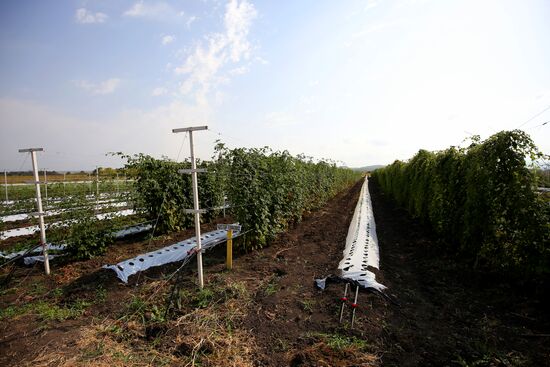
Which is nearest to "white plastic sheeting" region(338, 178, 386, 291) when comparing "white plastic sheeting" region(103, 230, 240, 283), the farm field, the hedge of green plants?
the farm field

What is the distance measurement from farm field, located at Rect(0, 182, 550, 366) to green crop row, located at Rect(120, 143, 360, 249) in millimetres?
1357

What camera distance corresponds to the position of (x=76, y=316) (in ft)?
13.5

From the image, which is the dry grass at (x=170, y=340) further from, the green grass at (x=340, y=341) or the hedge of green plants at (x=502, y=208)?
the hedge of green plants at (x=502, y=208)

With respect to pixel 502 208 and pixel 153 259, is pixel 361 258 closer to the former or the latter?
pixel 502 208

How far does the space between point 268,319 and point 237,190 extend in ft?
10.8

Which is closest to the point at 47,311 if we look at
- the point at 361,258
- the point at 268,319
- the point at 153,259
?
the point at 153,259

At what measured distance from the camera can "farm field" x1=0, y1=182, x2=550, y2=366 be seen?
10.3 ft

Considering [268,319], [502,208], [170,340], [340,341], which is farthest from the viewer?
[502,208]

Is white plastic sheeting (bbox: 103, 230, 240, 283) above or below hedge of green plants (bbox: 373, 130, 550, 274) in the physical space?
below

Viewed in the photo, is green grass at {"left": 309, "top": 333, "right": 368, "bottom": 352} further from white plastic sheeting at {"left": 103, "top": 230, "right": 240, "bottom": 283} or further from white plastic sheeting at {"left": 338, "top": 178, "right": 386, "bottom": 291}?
white plastic sheeting at {"left": 103, "top": 230, "right": 240, "bottom": 283}

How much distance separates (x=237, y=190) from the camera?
660 centimetres

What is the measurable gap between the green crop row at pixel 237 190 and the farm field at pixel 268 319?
136 cm

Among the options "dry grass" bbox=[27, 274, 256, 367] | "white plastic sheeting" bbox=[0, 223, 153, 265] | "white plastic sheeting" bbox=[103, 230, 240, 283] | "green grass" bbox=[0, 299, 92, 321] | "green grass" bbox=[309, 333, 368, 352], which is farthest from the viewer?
"white plastic sheeting" bbox=[0, 223, 153, 265]

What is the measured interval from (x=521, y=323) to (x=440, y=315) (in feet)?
3.07
